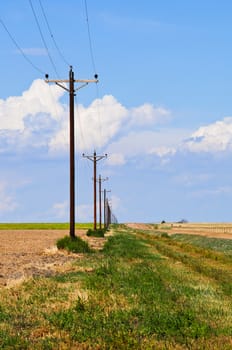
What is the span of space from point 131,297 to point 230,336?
399 centimetres

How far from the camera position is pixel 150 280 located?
18516 mm

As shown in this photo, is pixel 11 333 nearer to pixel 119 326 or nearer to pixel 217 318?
pixel 119 326

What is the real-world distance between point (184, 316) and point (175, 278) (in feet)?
27.6

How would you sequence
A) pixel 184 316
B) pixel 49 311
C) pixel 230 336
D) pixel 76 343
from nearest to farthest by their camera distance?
pixel 76 343, pixel 230 336, pixel 184 316, pixel 49 311

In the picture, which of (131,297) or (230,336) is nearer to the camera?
(230,336)

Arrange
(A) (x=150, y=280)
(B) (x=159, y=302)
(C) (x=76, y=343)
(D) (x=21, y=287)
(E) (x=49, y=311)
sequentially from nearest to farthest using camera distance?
(C) (x=76, y=343), (E) (x=49, y=311), (B) (x=159, y=302), (D) (x=21, y=287), (A) (x=150, y=280)

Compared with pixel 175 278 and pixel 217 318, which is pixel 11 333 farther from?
pixel 175 278

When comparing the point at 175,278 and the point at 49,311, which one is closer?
the point at 49,311

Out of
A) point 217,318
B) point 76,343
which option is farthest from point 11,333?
→ point 217,318

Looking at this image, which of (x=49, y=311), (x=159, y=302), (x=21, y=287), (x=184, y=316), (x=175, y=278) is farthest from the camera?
(x=175, y=278)

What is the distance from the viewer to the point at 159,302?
14172mm

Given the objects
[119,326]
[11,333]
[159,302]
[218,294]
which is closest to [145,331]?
[119,326]

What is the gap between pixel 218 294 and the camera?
17.2 meters

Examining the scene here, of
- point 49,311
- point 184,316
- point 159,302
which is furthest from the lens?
point 159,302
